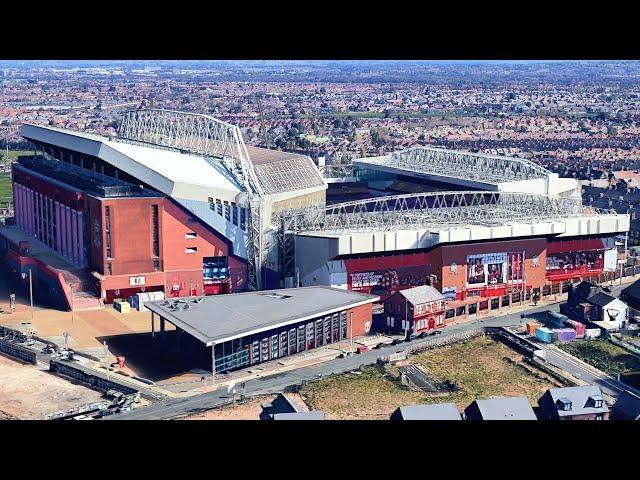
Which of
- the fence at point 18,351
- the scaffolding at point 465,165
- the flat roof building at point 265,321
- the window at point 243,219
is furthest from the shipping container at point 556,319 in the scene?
the fence at point 18,351

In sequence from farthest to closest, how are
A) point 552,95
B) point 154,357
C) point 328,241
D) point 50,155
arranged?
1. point 552,95
2. point 50,155
3. point 328,241
4. point 154,357

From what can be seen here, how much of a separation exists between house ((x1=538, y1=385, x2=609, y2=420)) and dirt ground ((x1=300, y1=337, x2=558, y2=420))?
2.06m

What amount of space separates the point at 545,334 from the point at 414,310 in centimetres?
Answer: 388

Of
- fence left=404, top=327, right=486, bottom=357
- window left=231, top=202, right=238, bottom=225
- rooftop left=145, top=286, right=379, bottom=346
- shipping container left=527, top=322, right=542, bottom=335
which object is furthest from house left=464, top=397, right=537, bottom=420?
window left=231, top=202, right=238, bottom=225

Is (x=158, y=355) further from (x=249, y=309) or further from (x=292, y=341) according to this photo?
(x=292, y=341)

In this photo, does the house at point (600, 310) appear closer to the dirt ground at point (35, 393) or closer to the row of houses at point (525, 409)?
the row of houses at point (525, 409)

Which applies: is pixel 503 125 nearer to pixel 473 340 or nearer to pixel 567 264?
pixel 567 264

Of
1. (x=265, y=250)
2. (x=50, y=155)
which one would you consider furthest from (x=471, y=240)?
(x=50, y=155)

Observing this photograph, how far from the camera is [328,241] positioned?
104ft

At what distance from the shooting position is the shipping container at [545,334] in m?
29.1

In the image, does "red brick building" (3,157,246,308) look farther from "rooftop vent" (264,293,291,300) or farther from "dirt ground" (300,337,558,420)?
"dirt ground" (300,337,558,420)

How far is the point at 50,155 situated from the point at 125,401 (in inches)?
951

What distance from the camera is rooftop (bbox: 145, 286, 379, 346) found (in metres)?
25.6

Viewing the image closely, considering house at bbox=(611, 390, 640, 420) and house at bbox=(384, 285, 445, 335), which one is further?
house at bbox=(384, 285, 445, 335)
